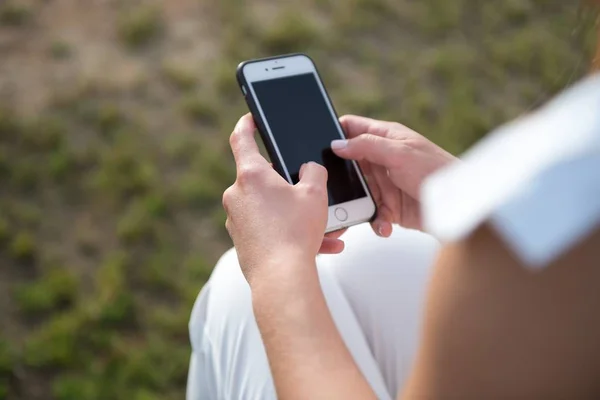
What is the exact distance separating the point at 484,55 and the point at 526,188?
1659mm

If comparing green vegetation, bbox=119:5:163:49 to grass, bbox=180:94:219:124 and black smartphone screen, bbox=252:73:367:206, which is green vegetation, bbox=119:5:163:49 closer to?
grass, bbox=180:94:219:124

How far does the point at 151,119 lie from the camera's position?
5.62ft

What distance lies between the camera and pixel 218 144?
168 centimetres

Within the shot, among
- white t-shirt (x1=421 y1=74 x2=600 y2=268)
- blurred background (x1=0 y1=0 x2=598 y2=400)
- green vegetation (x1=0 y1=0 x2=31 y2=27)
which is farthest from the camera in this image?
green vegetation (x1=0 y1=0 x2=31 y2=27)

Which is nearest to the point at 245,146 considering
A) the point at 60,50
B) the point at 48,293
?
the point at 48,293

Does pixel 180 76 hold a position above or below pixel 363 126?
below

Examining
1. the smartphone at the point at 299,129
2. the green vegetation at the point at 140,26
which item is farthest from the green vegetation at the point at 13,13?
the smartphone at the point at 299,129

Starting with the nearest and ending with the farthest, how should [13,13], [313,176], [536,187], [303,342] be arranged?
[536,187] < [303,342] < [313,176] < [13,13]

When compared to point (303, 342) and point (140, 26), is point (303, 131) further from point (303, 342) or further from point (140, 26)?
point (140, 26)

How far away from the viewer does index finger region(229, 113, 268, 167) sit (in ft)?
2.73

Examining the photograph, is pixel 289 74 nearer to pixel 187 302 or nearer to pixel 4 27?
pixel 187 302

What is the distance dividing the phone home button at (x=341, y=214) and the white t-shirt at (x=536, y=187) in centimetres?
51

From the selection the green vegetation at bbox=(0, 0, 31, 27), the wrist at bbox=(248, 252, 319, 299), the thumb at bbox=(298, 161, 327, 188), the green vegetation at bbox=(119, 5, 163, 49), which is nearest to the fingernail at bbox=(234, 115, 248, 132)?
the thumb at bbox=(298, 161, 327, 188)

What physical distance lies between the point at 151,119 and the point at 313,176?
0.99 metres
